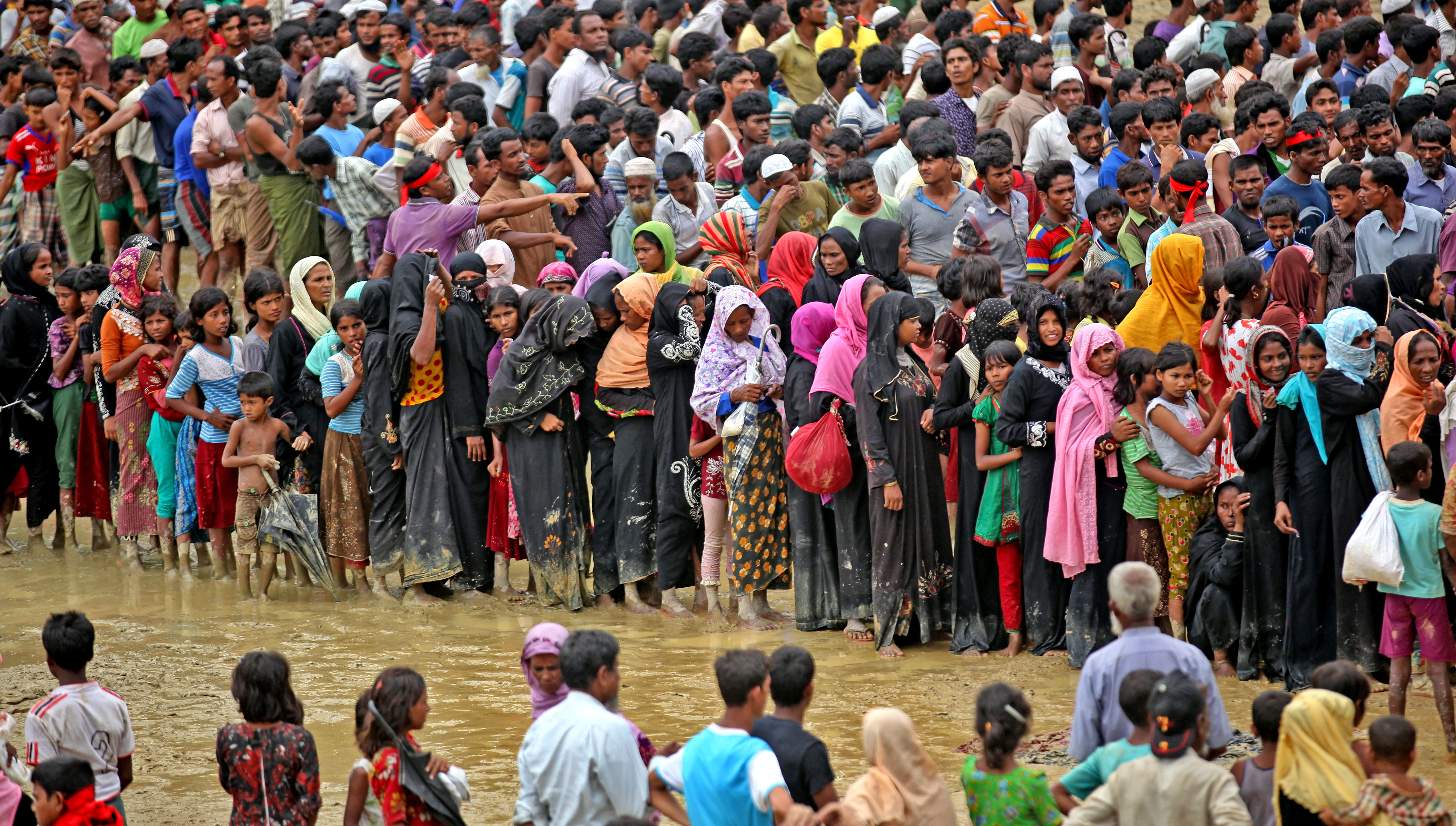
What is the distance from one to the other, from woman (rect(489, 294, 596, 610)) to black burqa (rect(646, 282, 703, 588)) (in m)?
0.49

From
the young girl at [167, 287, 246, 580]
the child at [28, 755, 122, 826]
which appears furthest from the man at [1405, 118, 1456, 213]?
the child at [28, 755, 122, 826]

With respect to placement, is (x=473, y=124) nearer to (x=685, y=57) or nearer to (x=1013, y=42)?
(x=685, y=57)

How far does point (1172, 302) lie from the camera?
26.9 feet

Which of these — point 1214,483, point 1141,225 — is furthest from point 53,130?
point 1214,483

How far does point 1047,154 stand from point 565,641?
7.62 m

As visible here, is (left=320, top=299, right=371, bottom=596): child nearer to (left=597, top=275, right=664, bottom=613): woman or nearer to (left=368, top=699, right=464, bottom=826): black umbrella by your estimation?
(left=597, top=275, right=664, bottom=613): woman

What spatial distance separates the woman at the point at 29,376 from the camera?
1115cm

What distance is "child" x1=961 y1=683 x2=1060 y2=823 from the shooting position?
4.34 m

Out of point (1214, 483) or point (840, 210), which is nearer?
point (1214, 483)

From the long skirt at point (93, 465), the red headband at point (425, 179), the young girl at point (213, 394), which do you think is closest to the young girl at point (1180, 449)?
the red headband at point (425, 179)

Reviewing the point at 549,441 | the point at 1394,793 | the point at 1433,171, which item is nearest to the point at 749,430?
the point at 549,441

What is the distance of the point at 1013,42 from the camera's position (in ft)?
40.8

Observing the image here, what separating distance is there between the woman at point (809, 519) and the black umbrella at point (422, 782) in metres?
3.86

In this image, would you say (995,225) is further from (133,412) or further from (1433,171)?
(133,412)
